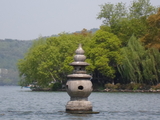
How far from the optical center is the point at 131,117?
29.5m

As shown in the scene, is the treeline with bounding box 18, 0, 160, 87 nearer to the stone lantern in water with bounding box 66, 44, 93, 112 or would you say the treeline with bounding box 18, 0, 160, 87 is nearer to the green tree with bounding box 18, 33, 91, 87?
the green tree with bounding box 18, 33, 91, 87

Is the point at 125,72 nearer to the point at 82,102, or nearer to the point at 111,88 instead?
the point at 111,88

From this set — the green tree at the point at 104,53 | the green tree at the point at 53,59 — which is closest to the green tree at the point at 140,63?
the green tree at the point at 104,53

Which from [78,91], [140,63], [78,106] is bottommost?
[78,106]

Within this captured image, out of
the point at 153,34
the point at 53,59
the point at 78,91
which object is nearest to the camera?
the point at 78,91

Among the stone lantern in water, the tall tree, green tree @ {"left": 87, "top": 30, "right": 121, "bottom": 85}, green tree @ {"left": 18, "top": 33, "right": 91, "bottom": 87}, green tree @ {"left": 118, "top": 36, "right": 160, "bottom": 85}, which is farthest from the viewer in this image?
green tree @ {"left": 18, "top": 33, "right": 91, "bottom": 87}

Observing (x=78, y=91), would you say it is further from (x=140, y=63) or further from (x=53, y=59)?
(x=53, y=59)

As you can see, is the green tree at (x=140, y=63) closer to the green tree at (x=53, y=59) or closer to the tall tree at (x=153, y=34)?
the tall tree at (x=153, y=34)

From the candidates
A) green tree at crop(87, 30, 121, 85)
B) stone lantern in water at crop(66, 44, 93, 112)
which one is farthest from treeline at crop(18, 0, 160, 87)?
stone lantern in water at crop(66, 44, 93, 112)

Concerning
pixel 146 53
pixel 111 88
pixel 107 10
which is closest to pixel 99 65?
pixel 111 88

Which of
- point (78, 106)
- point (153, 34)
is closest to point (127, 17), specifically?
point (153, 34)

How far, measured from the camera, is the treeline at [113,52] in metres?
73.1

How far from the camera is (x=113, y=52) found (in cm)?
8000

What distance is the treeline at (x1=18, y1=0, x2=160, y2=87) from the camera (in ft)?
240
